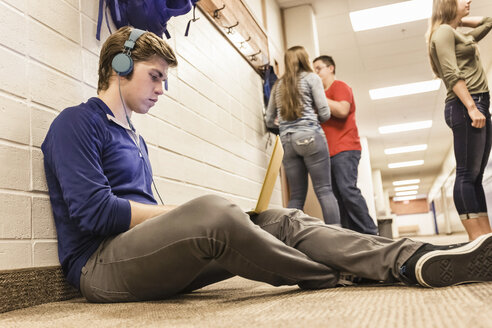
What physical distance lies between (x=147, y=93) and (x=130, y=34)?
19 centimetres

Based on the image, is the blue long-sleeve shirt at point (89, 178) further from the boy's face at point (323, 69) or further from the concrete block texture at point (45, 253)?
the boy's face at point (323, 69)

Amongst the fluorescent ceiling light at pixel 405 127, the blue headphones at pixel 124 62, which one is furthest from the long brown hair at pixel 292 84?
the fluorescent ceiling light at pixel 405 127

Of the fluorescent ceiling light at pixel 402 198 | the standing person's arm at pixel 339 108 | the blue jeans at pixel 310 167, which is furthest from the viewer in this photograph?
the fluorescent ceiling light at pixel 402 198

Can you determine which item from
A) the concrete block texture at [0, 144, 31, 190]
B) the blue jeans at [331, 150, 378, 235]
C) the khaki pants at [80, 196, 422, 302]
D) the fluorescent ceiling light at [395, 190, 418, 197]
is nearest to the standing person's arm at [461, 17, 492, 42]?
the blue jeans at [331, 150, 378, 235]

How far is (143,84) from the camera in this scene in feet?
4.80

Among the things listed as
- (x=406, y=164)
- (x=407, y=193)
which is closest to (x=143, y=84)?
(x=406, y=164)

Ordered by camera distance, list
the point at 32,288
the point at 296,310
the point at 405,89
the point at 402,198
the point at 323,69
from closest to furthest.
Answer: the point at 296,310
the point at 32,288
the point at 323,69
the point at 405,89
the point at 402,198

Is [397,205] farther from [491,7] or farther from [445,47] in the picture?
[445,47]

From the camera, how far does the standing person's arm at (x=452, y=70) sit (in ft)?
7.13

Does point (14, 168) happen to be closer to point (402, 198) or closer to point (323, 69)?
point (323, 69)

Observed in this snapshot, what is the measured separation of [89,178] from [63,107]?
452 millimetres

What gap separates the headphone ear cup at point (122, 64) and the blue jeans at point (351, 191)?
1.86m

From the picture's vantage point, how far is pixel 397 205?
2633 cm

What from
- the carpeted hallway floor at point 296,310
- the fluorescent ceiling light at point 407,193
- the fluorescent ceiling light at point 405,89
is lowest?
the carpeted hallway floor at point 296,310
